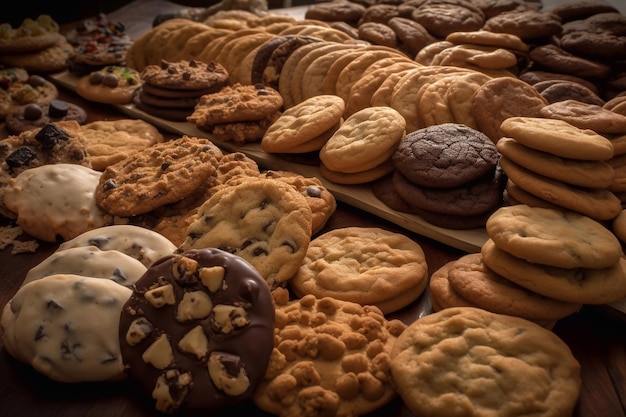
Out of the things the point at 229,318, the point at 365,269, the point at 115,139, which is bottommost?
the point at 115,139

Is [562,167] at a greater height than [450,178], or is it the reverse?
[562,167]

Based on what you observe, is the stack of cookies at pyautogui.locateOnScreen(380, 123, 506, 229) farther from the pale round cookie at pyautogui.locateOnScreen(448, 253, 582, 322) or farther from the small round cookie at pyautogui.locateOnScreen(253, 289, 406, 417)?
the small round cookie at pyautogui.locateOnScreen(253, 289, 406, 417)

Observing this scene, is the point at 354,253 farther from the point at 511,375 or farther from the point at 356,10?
the point at 356,10

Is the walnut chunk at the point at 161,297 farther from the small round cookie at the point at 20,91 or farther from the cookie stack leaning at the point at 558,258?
the small round cookie at the point at 20,91

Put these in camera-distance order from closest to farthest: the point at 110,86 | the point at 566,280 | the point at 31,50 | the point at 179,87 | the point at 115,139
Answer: the point at 566,280, the point at 115,139, the point at 179,87, the point at 110,86, the point at 31,50

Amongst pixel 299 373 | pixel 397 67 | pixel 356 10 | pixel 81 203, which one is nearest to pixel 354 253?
pixel 299 373

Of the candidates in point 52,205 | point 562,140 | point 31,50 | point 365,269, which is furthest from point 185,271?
point 31,50

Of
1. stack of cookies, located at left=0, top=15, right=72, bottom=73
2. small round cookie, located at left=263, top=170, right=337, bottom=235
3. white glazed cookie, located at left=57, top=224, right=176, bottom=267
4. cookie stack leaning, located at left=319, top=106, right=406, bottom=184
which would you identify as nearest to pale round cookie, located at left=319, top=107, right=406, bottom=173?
cookie stack leaning, located at left=319, top=106, right=406, bottom=184

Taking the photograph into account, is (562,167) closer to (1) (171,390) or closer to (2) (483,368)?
(2) (483,368)
